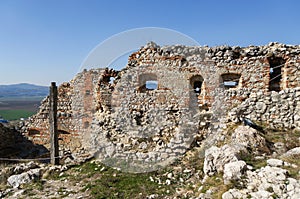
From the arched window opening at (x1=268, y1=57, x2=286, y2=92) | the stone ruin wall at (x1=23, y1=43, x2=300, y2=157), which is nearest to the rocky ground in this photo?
the stone ruin wall at (x1=23, y1=43, x2=300, y2=157)

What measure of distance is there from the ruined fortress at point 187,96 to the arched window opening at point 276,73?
38 mm

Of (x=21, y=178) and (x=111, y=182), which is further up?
(x=111, y=182)

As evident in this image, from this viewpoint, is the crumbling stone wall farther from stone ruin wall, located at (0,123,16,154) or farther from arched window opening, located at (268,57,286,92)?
stone ruin wall, located at (0,123,16,154)

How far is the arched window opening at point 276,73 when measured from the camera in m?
10.0

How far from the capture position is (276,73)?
10422 mm

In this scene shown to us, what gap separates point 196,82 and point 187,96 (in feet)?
3.61

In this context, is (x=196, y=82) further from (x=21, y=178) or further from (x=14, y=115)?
(x=14, y=115)

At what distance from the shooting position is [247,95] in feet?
32.5

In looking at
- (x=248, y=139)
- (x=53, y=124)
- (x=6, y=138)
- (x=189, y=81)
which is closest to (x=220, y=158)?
(x=248, y=139)

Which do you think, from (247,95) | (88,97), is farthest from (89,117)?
(247,95)

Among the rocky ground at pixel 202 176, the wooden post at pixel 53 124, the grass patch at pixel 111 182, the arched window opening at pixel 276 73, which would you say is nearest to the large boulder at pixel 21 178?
the rocky ground at pixel 202 176

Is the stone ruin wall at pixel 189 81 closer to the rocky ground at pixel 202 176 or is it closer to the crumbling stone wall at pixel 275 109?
the crumbling stone wall at pixel 275 109

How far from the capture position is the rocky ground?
4801 millimetres

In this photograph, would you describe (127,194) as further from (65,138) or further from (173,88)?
(65,138)
